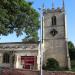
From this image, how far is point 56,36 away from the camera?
54.6m

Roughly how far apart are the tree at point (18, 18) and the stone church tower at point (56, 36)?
74.9ft

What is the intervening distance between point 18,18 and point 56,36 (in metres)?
27.3

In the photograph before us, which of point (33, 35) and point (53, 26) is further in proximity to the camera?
point (53, 26)

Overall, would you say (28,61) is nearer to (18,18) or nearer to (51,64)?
(51,64)

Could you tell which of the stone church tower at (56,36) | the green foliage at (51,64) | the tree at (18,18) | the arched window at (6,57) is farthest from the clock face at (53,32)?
the tree at (18,18)

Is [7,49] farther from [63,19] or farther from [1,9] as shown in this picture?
[1,9]

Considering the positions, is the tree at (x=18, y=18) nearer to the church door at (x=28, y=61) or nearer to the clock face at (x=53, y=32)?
the church door at (x=28, y=61)

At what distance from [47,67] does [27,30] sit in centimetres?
2300

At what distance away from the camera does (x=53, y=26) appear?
55375 millimetres

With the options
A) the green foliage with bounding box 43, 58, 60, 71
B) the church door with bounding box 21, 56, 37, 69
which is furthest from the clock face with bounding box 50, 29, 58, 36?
the church door with bounding box 21, 56, 37, 69

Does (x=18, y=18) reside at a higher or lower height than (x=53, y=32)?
lower

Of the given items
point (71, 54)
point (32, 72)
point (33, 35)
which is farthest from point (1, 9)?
point (71, 54)

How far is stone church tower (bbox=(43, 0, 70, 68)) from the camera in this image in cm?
5288

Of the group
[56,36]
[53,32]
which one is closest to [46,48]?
[56,36]
